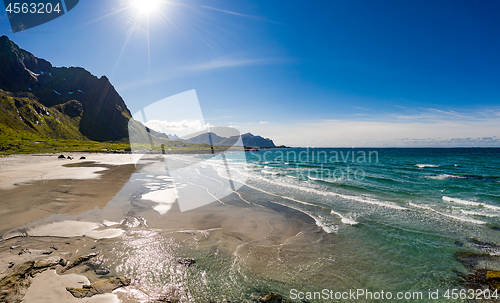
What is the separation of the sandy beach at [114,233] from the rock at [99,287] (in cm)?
10

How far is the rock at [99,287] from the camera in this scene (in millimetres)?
5303

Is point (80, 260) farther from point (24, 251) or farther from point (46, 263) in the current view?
point (24, 251)

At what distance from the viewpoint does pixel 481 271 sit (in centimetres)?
778

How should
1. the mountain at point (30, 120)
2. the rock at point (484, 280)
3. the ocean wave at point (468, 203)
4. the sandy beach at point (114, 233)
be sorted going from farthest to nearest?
the mountain at point (30, 120) → the ocean wave at point (468, 203) → the rock at point (484, 280) → the sandy beach at point (114, 233)

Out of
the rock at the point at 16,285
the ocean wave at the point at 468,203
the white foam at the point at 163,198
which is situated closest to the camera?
the rock at the point at 16,285

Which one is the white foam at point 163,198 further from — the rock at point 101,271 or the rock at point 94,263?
the rock at point 101,271

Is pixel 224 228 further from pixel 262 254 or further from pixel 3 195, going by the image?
pixel 3 195

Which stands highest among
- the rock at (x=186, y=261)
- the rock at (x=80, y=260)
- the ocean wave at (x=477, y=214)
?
the rock at (x=80, y=260)

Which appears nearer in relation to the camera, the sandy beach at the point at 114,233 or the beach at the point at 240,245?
the sandy beach at the point at 114,233

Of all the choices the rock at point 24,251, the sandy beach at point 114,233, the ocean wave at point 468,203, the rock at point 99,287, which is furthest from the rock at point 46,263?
the ocean wave at point 468,203

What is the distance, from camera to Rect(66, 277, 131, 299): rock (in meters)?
5.30

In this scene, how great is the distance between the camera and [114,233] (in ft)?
31.8

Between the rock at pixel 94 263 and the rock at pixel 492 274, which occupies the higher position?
the rock at pixel 94 263

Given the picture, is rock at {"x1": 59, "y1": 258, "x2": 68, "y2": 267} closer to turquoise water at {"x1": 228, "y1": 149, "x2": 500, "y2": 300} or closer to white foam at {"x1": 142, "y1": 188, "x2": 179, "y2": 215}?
white foam at {"x1": 142, "y1": 188, "x2": 179, "y2": 215}
